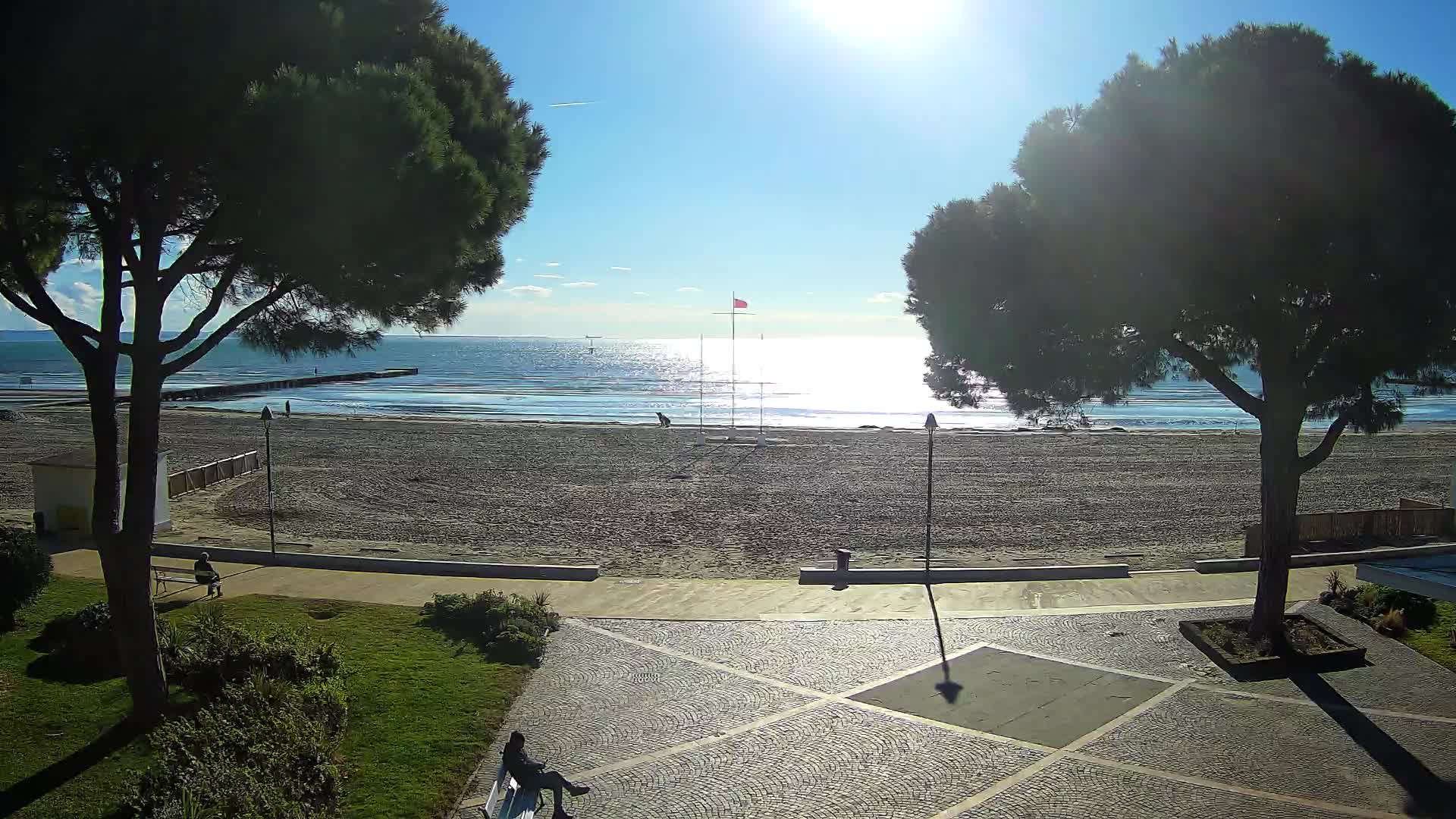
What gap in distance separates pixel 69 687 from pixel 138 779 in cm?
360

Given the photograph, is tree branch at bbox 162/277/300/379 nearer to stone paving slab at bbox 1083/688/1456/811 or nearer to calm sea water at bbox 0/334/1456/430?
stone paving slab at bbox 1083/688/1456/811

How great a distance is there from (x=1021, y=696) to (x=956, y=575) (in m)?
5.57

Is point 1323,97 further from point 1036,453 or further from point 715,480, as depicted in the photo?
point 1036,453

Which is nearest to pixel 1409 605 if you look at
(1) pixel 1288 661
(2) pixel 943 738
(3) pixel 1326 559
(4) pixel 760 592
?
(1) pixel 1288 661

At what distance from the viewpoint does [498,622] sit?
12.3m

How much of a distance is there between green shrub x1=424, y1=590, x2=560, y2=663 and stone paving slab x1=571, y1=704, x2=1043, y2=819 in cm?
360

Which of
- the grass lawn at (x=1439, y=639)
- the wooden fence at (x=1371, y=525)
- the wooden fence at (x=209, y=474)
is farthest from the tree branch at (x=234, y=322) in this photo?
the wooden fence at (x=1371, y=525)

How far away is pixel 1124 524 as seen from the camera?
77.7 feet

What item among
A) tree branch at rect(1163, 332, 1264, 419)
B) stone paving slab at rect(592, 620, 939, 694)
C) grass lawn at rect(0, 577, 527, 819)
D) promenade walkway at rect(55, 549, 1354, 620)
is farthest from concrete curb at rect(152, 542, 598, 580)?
tree branch at rect(1163, 332, 1264, 419)

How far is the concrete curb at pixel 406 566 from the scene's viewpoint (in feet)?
52.5

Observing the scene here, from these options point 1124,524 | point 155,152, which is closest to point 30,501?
point 155,152

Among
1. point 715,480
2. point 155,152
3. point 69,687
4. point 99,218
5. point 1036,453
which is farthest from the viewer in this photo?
point 1036,453

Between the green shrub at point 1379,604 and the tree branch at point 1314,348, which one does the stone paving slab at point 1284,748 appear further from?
the tree branch at point 1314,348

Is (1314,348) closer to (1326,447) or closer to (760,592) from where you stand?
(1326,447)
